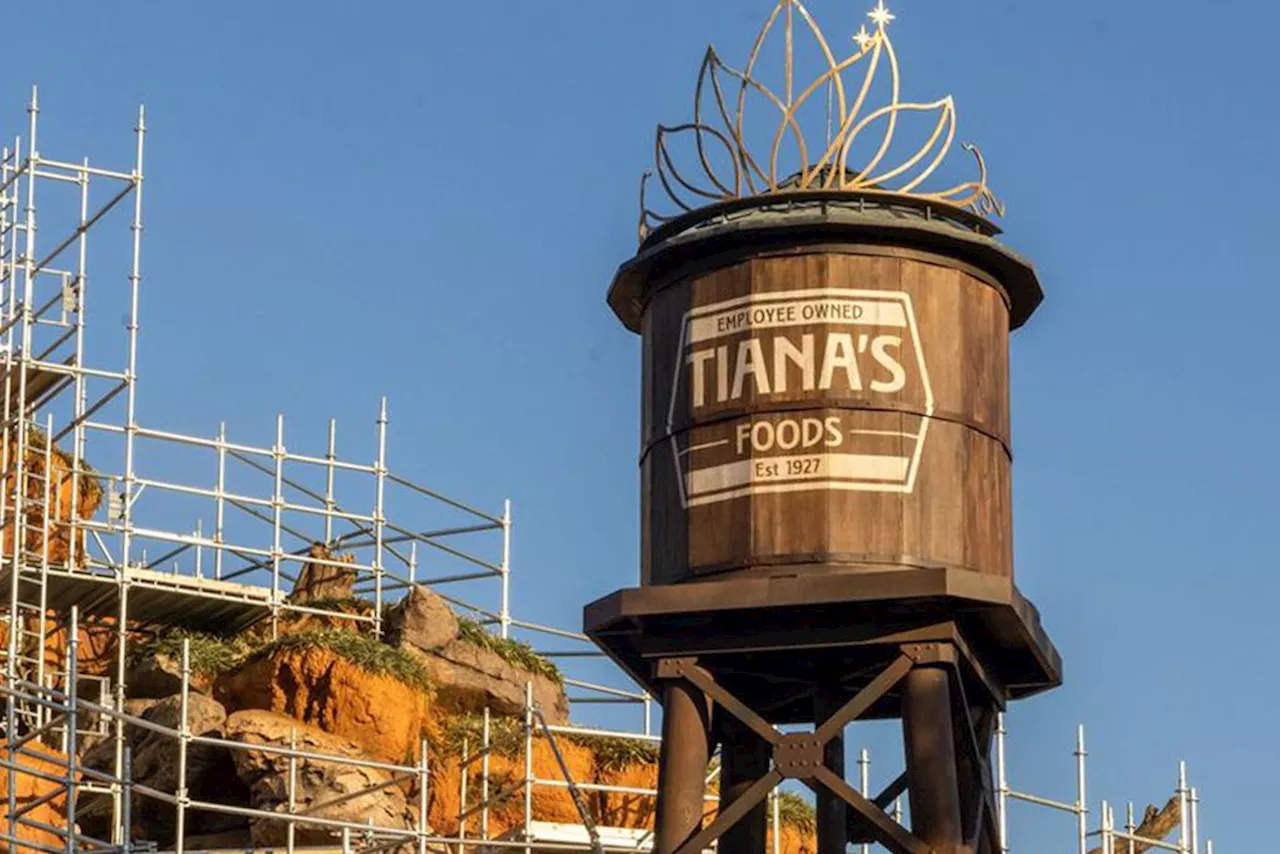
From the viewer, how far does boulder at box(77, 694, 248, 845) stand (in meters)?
35.1

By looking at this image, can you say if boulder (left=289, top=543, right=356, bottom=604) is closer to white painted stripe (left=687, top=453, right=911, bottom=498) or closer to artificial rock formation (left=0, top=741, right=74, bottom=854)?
artificial rock formation (left=0, top=741, right=74, bottom=854)

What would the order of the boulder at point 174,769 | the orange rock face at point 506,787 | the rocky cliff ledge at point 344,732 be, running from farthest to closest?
the orange rock face at point 506,787
the boulder at point 174,769
the rocky cliff ledge at point 344,732

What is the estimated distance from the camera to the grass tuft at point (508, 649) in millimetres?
38562

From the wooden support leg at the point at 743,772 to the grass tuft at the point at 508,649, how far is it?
13353mm

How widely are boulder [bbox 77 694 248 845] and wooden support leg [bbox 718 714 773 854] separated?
35.5ft

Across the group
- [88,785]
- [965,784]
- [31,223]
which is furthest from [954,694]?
[31,223]

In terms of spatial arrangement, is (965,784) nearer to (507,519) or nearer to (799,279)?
(799,279)

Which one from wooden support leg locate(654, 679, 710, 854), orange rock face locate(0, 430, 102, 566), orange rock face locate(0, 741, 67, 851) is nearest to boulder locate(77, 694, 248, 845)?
orange rock face locate(0, 741, 67, 851)

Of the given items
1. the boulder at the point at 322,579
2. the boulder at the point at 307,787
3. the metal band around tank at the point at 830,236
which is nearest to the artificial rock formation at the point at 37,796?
the boulder at the point at 307,787

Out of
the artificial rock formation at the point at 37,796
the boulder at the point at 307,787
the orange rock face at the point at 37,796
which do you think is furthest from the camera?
the boulder at the point at 307,787

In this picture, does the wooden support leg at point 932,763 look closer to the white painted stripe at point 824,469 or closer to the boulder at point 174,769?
the white painted stripe at point 824,469

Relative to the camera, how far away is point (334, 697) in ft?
119

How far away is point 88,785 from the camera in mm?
32156

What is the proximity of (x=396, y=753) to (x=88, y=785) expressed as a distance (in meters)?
4.96
